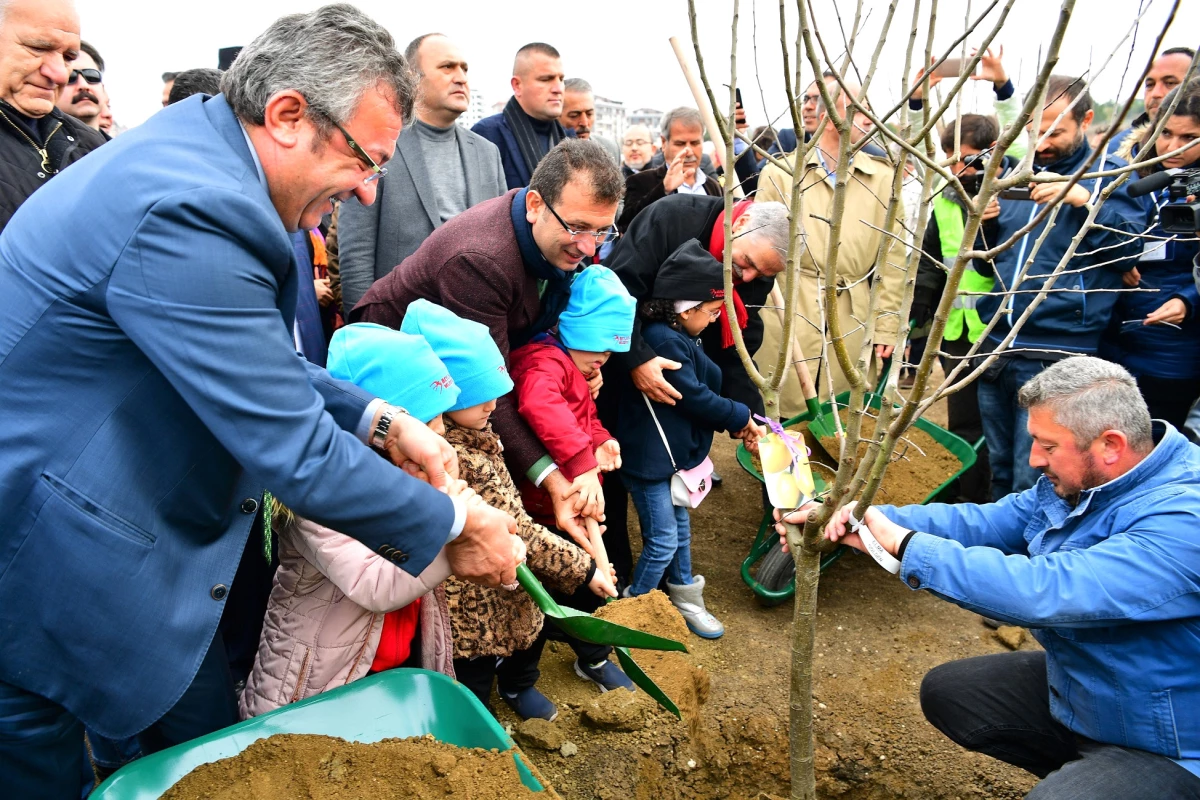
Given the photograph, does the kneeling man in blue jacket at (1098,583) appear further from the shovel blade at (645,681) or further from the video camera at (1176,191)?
the video camera at (1176,191)

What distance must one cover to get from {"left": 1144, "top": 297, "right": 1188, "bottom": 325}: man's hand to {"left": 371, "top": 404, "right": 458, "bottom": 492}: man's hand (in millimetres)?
3458

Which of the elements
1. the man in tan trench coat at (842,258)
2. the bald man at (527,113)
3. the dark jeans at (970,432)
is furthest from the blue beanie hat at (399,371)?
the dark jeans at (970,432)

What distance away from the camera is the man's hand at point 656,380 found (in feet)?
10.6

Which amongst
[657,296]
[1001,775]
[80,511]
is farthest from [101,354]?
[1001,775]

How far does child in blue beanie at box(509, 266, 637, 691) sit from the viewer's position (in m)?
2.66

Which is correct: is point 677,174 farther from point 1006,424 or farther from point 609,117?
point 609,117

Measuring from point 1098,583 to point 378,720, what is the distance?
1.75 meters

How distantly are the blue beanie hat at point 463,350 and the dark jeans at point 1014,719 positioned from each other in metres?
1.72

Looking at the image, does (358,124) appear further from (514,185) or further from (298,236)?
(514,185)

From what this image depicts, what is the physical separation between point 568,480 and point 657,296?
99 centimetres

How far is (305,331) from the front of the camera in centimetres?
295

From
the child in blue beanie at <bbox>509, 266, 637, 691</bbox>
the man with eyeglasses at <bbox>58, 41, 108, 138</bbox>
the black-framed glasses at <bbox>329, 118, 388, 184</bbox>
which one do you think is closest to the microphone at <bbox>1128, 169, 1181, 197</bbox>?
the child in blue beanie at <bbox>509, 266, 637, 691</bbox>

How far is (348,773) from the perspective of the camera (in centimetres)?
153

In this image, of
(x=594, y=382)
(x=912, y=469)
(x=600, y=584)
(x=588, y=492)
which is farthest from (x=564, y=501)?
(x=912, y=469)
